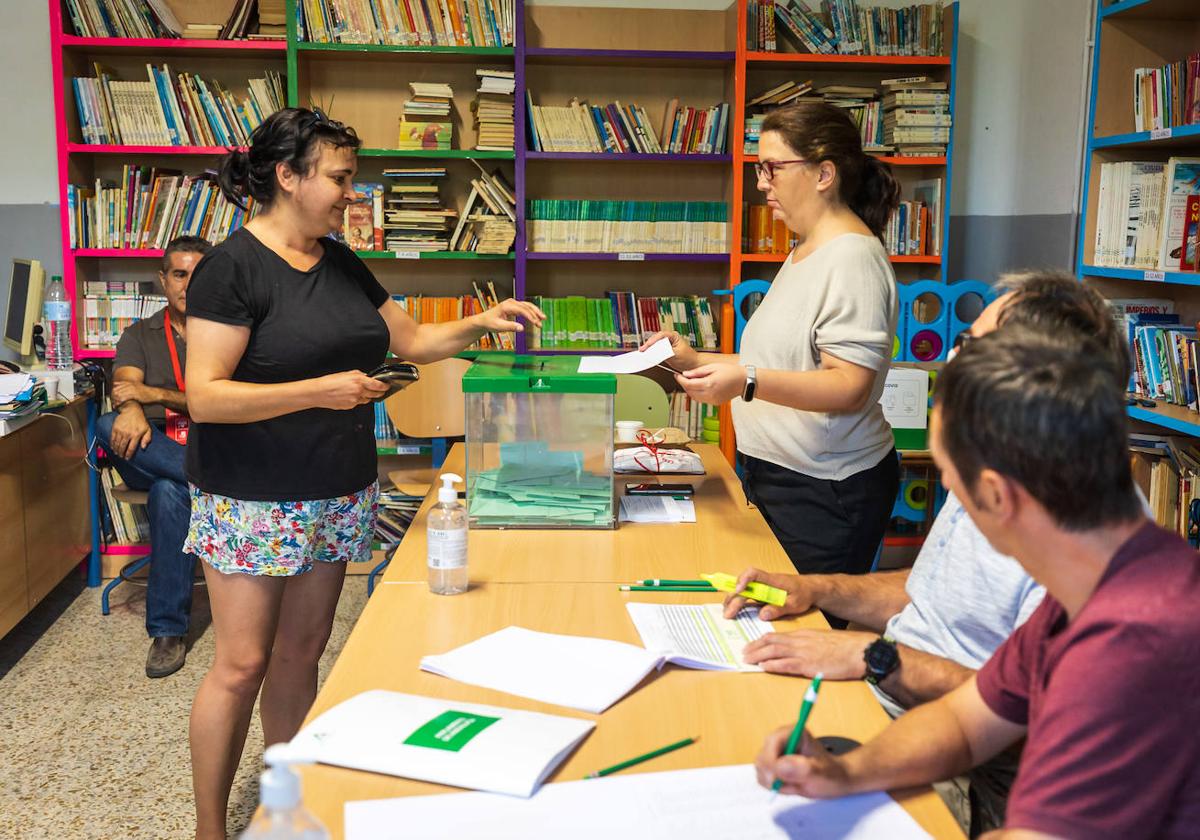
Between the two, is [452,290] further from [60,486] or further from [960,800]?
[960,800]

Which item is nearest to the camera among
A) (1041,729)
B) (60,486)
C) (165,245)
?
(1041,729)

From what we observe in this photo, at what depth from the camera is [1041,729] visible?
0.97 m

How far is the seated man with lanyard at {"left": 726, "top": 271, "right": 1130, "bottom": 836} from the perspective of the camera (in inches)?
55.8

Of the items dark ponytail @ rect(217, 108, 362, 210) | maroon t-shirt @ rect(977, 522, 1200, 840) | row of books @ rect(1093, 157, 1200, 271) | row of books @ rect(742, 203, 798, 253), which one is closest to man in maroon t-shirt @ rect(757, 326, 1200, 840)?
maroon t-shirt @ rect(977, 522, 1200, 840)

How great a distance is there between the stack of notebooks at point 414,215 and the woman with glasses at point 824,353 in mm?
2342

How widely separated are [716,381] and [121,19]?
3.34 m

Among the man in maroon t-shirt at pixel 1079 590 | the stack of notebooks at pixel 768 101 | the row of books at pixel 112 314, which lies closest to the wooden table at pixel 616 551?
the man in maroon t-shirt at pixel 1079 590

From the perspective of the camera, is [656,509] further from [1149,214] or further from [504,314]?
[1149,214]

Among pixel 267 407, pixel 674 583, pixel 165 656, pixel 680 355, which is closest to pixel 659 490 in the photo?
pixel 680 355

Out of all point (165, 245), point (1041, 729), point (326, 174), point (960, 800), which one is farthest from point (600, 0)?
point (1041, 729)

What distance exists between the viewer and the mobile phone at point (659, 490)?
8.39 ft

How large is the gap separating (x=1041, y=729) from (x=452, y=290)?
4051mm

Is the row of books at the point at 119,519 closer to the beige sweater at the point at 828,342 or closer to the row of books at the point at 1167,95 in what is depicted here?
the beige sweater at the point at 828,342

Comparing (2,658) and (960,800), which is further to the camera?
(2,658)
